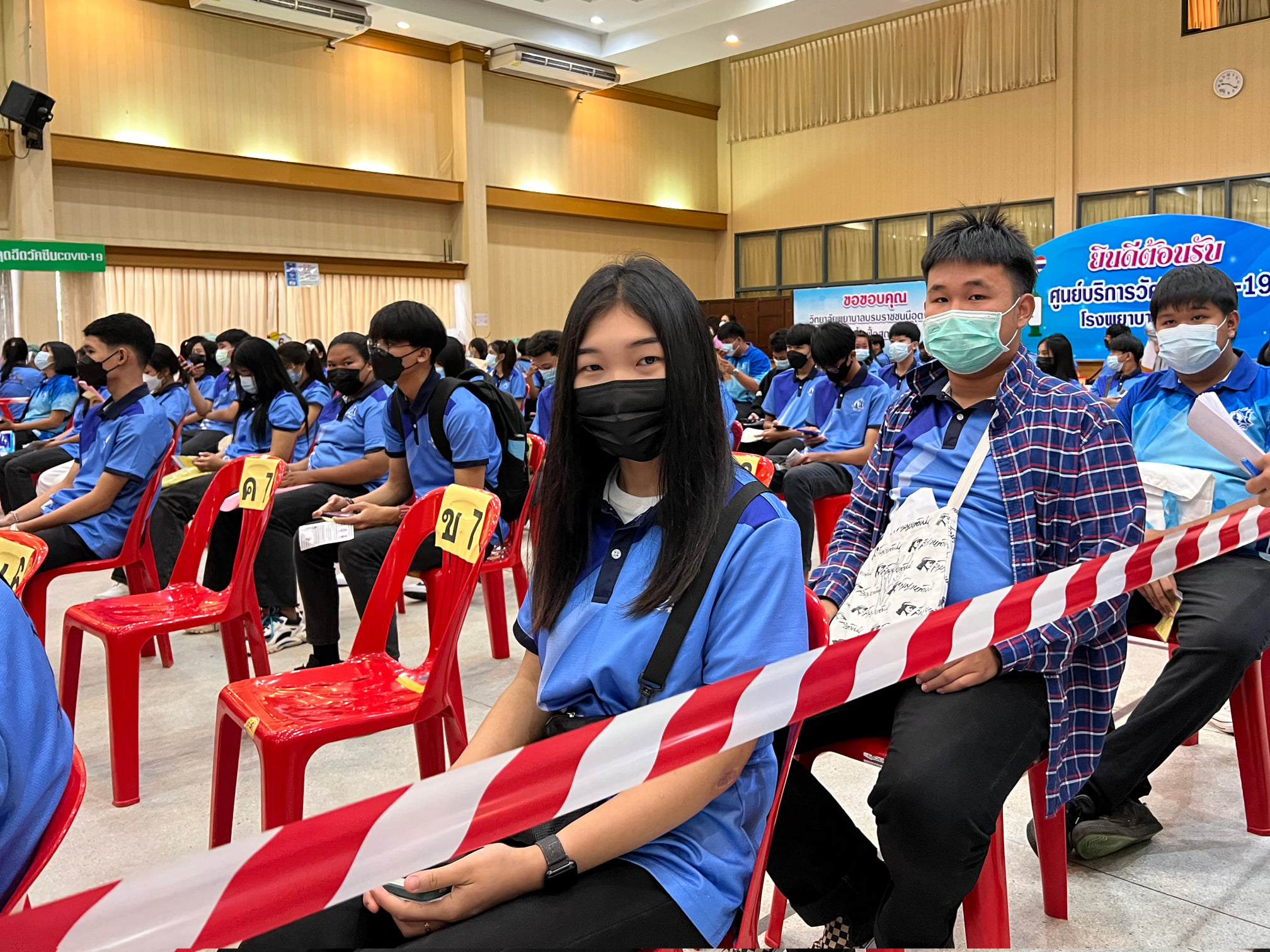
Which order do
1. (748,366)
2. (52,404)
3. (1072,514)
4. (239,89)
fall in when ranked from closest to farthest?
(1072,514), (52,404), (748,366), (239,89)

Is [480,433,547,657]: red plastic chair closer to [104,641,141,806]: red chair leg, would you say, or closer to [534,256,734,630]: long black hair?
[104,641,141,806]: red chair leg

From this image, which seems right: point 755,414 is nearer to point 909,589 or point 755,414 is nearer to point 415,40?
point 909,589

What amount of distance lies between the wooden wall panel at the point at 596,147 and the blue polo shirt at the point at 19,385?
330 inches

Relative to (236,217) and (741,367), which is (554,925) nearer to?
(741,367)

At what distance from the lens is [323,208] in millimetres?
14500

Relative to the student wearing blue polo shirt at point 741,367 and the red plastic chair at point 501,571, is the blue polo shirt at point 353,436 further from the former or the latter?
the student wearing blue polo shirt at point 741,367

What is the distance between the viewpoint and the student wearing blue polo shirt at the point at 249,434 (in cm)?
482

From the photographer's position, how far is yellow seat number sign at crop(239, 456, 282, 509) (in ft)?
10.3

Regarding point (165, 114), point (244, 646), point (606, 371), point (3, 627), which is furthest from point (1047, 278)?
point (165, 114)

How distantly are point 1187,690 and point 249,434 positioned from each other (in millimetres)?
4594

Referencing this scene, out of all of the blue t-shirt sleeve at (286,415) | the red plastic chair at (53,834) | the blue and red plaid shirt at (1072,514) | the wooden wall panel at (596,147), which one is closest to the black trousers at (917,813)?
the blue and red plaid shirt at (1072,514)

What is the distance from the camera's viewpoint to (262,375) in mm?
5137

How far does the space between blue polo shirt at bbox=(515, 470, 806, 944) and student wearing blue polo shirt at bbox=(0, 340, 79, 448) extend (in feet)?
26.8

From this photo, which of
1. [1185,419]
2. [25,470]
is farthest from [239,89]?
[1185,419]
